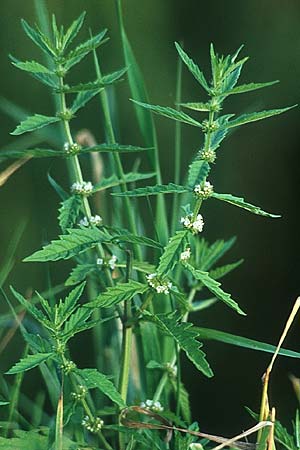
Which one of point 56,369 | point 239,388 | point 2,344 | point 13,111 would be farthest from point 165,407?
point 239,388

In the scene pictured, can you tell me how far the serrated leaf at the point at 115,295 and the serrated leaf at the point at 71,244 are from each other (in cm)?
5

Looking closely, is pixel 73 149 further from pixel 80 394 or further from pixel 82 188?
pixel 80 394

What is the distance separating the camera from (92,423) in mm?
1157

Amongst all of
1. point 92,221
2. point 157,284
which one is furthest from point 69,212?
point 157,284

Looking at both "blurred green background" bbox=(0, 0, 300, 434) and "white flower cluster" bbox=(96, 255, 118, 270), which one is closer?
"white flower cluster" bbox=(96, 255, 118, 270)

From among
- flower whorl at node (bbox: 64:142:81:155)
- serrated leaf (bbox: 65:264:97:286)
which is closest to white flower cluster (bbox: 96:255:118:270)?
serrated leaf (bbox: 65:264:97:286)

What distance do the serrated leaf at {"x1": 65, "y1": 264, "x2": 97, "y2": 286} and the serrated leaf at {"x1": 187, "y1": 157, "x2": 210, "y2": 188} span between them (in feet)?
0.58

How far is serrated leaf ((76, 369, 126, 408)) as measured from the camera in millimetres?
1064

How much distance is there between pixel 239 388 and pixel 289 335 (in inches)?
5.8

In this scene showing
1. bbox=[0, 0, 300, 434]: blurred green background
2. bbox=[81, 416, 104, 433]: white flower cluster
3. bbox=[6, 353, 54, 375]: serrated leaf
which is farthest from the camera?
bbox=[0, 0, 300, 434]: blurred green background

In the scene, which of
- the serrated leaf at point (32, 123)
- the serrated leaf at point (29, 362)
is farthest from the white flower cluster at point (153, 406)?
the serrated leaf at point (32, 123)

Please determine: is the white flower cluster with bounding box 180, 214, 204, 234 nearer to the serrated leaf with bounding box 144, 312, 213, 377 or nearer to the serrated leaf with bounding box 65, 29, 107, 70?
the serrated leaf with bounding box 144, 312, 213, 377

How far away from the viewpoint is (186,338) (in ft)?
3.55

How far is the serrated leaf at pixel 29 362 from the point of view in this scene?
3.42 ft
